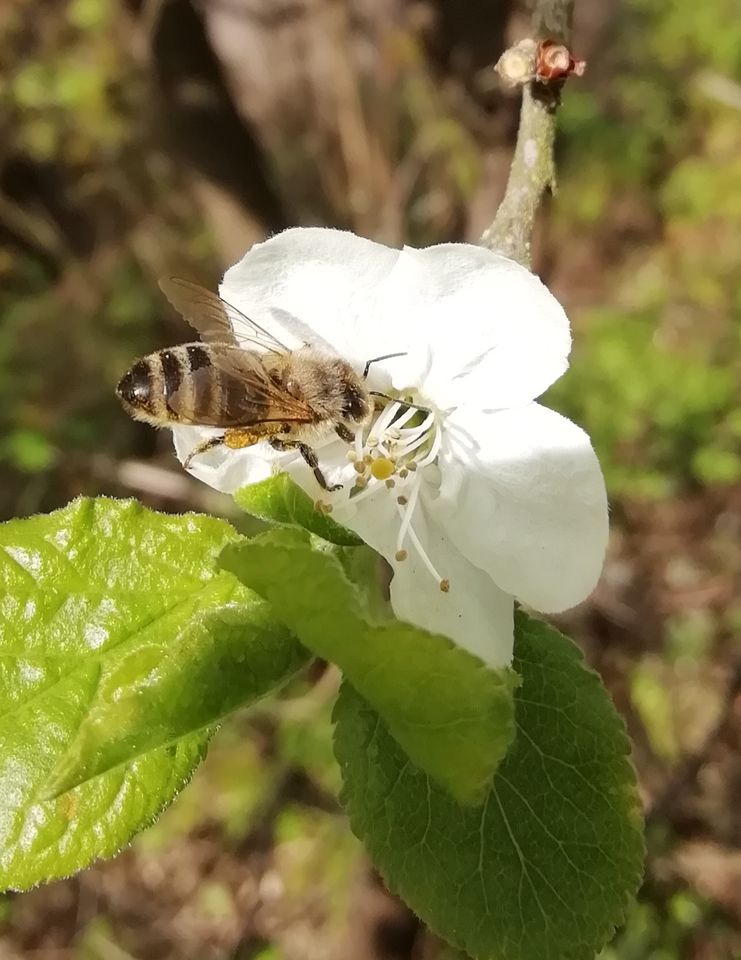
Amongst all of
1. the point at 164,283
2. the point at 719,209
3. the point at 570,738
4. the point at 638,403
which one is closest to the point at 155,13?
the point at 164,283

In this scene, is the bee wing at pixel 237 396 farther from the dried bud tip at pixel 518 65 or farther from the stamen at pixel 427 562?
the dried bud tip at pixel 518 65

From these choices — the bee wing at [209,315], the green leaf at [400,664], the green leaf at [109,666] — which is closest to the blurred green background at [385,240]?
the bee wing at [209,315]

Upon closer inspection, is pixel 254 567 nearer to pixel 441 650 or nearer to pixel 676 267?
pixel 441 650

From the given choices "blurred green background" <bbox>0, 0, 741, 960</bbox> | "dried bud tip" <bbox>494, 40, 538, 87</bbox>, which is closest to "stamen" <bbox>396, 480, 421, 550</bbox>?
"dried bud tip" <bbox>494, 40, 538, 87</bbox>

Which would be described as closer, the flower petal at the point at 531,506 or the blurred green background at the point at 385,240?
the flower petal at the point at 531,506

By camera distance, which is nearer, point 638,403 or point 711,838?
point 711,838

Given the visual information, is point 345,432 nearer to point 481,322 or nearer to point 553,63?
point 481,322
